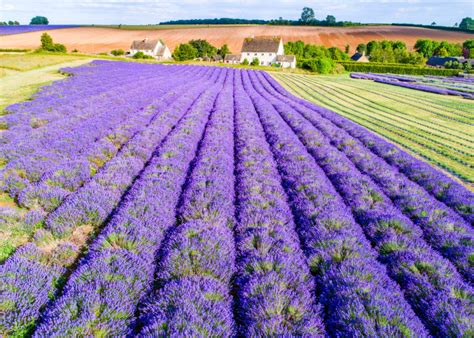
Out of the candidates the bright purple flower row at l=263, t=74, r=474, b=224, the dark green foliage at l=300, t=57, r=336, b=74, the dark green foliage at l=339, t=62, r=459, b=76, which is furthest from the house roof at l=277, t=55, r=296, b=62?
the bright purple flower row at l=263, t=74, r=474, b=224

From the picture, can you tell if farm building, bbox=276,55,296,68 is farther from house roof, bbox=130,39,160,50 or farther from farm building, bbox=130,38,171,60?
house roof, bbox=130,39,160,50

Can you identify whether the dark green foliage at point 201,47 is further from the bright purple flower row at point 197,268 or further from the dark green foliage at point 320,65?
the bright purple flower row at point 197,268

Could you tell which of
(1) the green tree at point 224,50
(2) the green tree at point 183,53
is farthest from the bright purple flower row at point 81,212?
(1) the green tree at point 224,50

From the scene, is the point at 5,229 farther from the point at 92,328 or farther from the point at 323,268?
the point at 323,268

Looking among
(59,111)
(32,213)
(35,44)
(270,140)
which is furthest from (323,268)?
(35,44)

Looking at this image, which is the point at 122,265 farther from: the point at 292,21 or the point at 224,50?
the point at 292,21

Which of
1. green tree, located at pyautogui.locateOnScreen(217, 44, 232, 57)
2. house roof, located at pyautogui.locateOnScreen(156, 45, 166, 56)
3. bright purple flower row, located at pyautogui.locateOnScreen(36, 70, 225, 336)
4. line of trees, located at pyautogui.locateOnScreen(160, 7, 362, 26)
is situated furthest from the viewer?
line of trees, located at pyautogui.locateOnScreen(160, 7, 362, 26)
